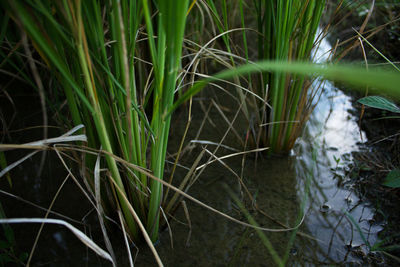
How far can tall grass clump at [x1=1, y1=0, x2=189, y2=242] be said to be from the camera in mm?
480

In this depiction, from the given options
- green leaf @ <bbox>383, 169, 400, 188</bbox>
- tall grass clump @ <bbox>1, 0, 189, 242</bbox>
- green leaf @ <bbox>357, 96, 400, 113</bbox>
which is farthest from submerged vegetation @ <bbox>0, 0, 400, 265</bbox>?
green leaf @ <bbox>383, 169, 400, 188</bbox>

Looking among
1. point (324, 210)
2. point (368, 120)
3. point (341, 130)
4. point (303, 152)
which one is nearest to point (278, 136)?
point (303, 152)

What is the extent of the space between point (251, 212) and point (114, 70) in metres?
0.53

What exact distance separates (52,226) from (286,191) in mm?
656

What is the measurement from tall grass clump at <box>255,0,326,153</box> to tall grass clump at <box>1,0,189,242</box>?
340 mm

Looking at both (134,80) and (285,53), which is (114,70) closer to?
(134,80)


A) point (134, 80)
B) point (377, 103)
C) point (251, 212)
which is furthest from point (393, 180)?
point (134, 80)

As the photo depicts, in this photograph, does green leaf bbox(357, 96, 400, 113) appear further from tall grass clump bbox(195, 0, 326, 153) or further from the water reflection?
the water reflection

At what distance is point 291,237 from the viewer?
32.9 inches

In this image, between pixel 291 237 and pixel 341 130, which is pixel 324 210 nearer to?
pixel 291 237

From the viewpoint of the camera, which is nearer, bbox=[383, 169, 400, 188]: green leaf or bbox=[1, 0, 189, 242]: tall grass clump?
bbox=[1, 0, 189, 242]: tall grass clump

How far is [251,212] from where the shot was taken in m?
0.91

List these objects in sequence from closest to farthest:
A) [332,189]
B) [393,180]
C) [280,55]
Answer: [393,180] → [280,55] → [332,189]

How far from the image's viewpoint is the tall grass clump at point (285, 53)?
852mm
